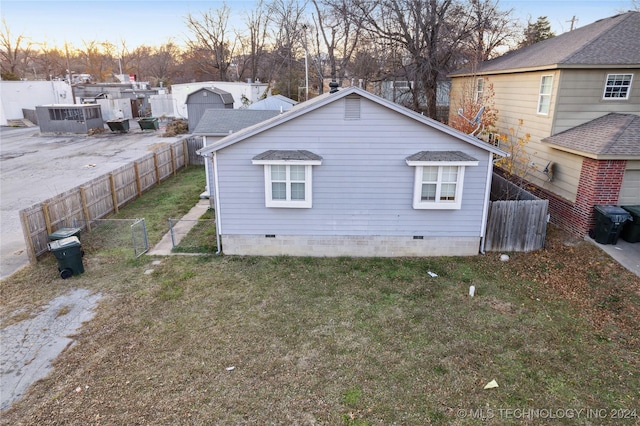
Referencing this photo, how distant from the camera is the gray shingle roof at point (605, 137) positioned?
35.2 ft

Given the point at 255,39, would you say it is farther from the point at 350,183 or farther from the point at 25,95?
the point at 350,183

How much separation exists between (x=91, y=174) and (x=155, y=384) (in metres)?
17.3

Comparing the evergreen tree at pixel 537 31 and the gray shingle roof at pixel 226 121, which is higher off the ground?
the evergreen tree at pixel 537 31

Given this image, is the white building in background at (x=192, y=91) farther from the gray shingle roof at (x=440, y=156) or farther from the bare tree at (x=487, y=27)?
the gray shingle roof at (x=440, y=156)

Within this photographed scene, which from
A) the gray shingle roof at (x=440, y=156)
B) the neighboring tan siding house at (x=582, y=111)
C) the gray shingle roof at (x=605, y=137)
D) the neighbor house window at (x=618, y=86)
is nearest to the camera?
the gray shingle roof at (x=440, y=156)

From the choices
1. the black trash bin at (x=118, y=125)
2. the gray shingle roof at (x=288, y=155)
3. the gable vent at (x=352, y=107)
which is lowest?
the black trash bin at (x=118, y=125)

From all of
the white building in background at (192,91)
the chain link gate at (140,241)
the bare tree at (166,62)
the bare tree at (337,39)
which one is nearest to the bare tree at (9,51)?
the bare tree at (166,62)

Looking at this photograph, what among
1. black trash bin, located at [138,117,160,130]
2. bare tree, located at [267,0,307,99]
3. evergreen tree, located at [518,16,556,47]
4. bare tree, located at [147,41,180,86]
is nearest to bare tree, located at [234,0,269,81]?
bare tree, located at [267,0,307,99]

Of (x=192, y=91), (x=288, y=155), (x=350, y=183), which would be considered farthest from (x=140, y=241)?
(x=192, y=91)

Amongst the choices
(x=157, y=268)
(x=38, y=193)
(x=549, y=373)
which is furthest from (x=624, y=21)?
(x=38, y=193)

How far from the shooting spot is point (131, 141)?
31.4 meters

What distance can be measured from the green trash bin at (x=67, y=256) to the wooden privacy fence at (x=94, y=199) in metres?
1.02

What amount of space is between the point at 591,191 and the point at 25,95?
164 feet

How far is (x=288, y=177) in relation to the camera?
1082 cm
